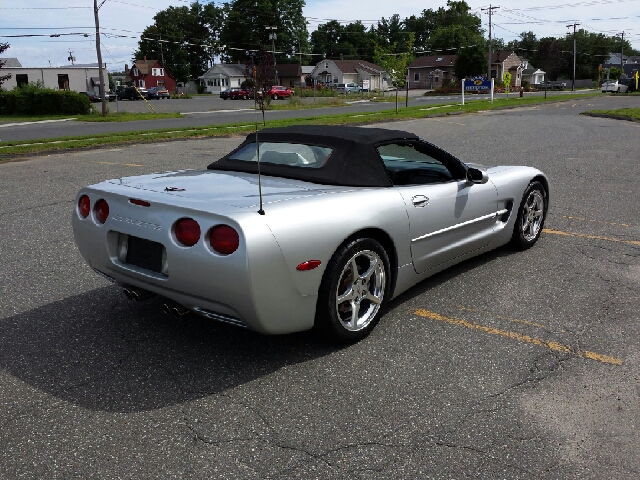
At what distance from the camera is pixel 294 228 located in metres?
3.45

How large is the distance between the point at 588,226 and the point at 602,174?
463cm

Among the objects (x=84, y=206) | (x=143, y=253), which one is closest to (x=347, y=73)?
(x=84, y=206)

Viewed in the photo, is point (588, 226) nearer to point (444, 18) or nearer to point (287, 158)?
point (287, 158)

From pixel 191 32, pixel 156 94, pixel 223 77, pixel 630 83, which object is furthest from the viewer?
pixel 191 32

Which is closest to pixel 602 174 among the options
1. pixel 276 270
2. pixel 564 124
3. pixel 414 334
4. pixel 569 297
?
pixel 569 297

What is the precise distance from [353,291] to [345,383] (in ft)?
2.03

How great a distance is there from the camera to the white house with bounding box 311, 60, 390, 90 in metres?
104

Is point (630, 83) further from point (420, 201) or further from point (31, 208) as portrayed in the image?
point (420, 201)

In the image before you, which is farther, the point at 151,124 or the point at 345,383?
the point at 151,124

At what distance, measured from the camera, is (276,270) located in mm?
3355

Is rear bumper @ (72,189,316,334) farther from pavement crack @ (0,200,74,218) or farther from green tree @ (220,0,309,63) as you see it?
green tree @ (220,0,309,63)

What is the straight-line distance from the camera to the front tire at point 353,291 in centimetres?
367

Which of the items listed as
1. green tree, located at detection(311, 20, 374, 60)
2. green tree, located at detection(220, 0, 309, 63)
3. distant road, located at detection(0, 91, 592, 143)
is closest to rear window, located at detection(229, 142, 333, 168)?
distant road, located at detection(0, 91, 592, 143)

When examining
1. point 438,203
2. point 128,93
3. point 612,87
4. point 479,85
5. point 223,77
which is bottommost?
point 438,203
